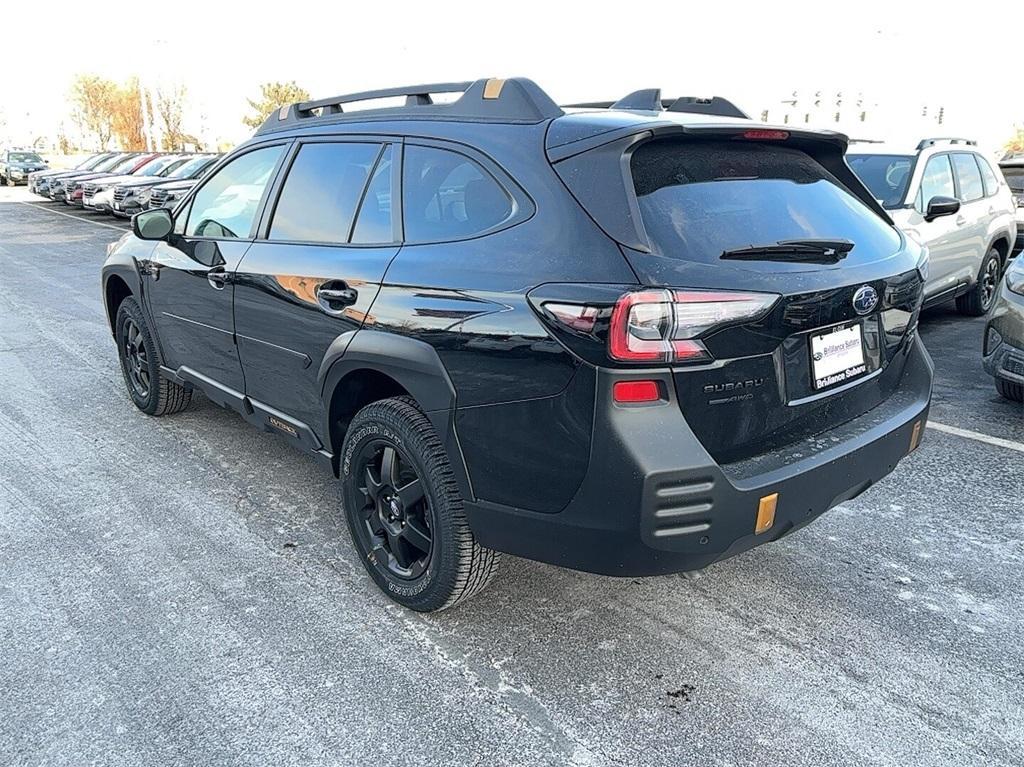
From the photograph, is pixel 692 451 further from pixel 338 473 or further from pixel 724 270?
pixel 338 473

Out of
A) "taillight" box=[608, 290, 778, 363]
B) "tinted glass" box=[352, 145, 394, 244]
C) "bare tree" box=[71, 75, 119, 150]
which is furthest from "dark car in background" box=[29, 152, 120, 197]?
"bare tree" box=[71, 75, 119, 150]

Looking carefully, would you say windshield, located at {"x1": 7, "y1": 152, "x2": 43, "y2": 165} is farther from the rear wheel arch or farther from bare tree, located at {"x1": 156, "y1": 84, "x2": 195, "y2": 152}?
the rear wheel arch

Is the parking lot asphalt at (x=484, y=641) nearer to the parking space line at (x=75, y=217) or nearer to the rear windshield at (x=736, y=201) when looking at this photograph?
the rear windshield at (x=736, y=201)

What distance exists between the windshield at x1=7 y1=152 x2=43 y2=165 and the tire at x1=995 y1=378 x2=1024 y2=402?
43492 millimetres

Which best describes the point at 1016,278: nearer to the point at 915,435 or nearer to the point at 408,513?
the point at 915,435

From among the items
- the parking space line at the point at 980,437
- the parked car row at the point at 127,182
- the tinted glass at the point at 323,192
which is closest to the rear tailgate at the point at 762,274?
the tinted glass at the point at 323,192

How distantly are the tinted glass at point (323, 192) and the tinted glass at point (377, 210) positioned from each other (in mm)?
60

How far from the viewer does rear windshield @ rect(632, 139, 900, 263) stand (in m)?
2.40

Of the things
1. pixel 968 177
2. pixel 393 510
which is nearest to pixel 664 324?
pixel 393 510

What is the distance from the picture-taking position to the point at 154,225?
14.6ft

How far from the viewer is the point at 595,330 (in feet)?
7.26

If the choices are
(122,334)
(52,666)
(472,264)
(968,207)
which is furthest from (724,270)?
(968,207)

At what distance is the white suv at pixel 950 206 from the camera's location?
22.3 feet

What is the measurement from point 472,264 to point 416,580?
119cm
